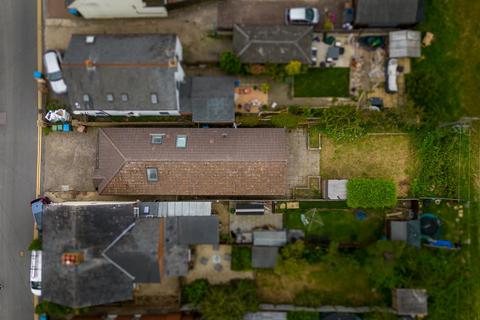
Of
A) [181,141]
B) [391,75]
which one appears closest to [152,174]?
[181,141]

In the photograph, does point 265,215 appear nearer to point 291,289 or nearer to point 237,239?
point 237,239

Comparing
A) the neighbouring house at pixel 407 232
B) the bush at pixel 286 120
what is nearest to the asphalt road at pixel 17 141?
the bush at pixel 286 120

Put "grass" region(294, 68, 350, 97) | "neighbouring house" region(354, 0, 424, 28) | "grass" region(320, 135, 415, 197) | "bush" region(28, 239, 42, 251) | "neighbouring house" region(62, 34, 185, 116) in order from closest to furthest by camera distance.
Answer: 1. "neighbouring house" region(62, 34, 185, 116)
2. "bush" region(28, 239, 42, 251)
3. "neighbouring house" region(354, 0, 424, 28)
4. "grass" region(320, 135, 415, 197)
5. "grass" region(294, 68, 350, 97)

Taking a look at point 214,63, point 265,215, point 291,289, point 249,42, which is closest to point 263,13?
point 249,42

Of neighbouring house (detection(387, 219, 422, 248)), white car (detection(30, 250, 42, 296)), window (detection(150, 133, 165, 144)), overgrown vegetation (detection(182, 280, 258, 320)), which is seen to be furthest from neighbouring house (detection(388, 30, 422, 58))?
white car (detection(30, 250, 42, 296))

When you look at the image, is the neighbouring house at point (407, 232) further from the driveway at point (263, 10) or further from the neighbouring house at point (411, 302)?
the driveway at point (263, 10)

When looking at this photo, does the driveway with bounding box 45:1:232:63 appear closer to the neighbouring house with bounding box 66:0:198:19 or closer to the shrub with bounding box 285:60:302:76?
the neighbouring house with bounding box 66:0:198:19

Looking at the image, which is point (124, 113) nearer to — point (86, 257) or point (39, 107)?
point (39, 107)
